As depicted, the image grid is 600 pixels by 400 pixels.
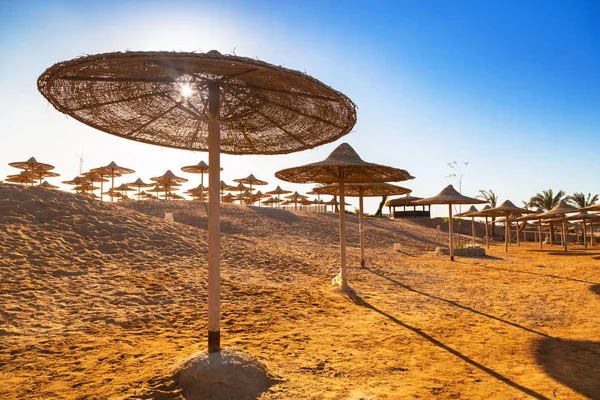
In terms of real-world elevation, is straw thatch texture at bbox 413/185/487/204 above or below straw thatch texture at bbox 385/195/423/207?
below

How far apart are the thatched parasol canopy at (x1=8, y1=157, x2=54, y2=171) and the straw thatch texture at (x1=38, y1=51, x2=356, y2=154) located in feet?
73.9

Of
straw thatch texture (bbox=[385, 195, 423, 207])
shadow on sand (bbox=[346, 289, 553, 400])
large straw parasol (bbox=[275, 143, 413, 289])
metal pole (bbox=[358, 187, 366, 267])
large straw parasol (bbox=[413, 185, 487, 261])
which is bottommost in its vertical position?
shadow on sand (bbox=[346, 289, 553, 400])

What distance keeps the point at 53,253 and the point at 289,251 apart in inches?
295

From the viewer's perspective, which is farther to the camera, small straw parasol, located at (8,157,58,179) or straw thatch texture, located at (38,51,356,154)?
small straw parasol, located at (8,157,58,179)

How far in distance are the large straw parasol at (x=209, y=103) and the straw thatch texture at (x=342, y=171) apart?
328 centimetres

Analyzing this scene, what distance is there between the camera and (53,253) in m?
7.68

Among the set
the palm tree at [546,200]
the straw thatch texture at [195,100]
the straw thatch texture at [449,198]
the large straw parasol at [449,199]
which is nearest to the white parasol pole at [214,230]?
the straw thatch texture at [195,100]

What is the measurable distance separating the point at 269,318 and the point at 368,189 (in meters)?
8.03

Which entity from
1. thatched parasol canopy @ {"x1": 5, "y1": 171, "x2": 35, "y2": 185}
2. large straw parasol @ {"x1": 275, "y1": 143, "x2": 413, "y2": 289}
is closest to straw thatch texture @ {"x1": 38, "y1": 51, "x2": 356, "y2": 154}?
large straw parasol @ {"x1": 275, "y1": 143, "x2": 413, "y2": 289}

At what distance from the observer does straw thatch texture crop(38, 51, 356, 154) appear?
3.05 meters

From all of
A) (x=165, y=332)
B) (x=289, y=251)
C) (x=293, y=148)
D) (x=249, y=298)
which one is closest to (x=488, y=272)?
(x=289, y=251)

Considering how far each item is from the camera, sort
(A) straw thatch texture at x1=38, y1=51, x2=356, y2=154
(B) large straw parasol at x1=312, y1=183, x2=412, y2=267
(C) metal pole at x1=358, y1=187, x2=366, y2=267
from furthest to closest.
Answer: (B) large straw parasol at x1=312, y1=183, x2=412, y2=267, (C) metal pole at x1=358, y1=187, x2=366, y2=267, (A) straw thatch texture at x1=38, y1=51, x2=356, y2=154

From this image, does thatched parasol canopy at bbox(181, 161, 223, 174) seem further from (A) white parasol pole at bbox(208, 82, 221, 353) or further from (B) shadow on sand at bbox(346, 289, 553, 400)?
(A) white parasol pole at bbox(208, 82, 221, 353)

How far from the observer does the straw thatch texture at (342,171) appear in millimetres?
8117
